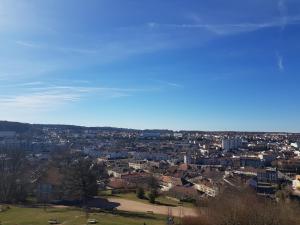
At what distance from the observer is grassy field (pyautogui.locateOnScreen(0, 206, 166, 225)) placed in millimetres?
33562

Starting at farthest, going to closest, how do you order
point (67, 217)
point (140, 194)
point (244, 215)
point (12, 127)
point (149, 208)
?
point (12, 127) < point (140, 194) < point (149, 208) < point (67, 217) < point (244, 215)

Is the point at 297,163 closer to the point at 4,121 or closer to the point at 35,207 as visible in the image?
the point at 35,207

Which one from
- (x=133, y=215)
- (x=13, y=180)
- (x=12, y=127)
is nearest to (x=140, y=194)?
(x=133, y=215)

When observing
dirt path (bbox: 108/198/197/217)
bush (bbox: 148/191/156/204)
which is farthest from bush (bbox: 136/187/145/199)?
dirt path (bbox: 108/198/197/217)

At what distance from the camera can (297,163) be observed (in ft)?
308

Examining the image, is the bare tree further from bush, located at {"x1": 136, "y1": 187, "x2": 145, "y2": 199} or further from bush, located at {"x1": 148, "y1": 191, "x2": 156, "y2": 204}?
bush, located at {"x1": 148, "y1": 191, "x2": 156, "y2": 204}

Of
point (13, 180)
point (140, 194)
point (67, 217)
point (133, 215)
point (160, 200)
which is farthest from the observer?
point (140, 194)

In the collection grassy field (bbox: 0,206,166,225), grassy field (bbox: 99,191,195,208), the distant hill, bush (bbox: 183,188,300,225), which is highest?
the distant hill

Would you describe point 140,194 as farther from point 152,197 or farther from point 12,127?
point 12,127

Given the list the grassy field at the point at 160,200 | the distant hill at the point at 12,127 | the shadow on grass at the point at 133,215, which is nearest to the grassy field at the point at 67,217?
the shadow on grass at the point at 133,215

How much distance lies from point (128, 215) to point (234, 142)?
120 metres

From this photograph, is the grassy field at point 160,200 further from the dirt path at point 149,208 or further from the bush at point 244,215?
the bush at point 244,215

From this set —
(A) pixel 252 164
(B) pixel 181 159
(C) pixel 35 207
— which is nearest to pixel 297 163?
(A) pixel 252 164

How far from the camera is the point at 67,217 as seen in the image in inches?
1393
